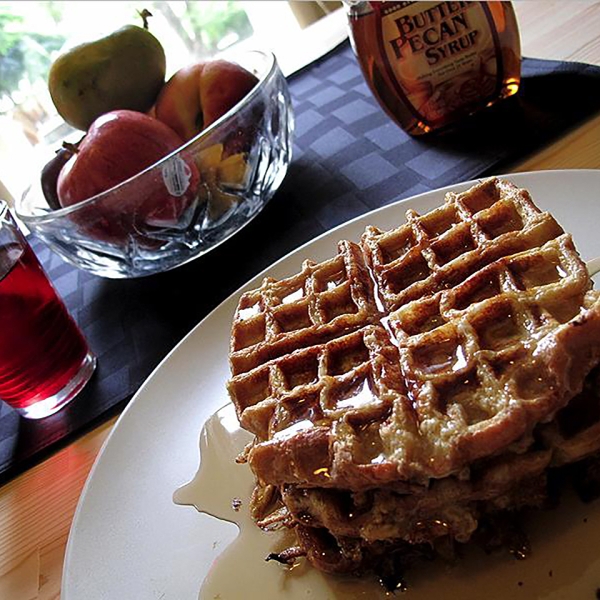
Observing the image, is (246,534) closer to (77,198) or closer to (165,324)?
(165,324)

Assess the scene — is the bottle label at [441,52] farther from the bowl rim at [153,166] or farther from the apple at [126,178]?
the apple at [126,178]

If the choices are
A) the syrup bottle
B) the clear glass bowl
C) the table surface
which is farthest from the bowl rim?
the table surface

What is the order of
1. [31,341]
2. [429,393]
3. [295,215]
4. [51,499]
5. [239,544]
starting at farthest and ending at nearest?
[295,215]
[31,341]
[51,499]
[239,544]
[429,393]

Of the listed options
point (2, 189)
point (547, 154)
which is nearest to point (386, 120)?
point (547, 154)

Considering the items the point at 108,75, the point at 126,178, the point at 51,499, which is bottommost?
the point at 51,499

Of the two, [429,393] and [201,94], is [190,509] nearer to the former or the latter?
[429,393]

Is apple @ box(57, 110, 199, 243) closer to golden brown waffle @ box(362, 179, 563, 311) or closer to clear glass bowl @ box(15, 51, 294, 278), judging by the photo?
clear glass bowl @ box(15, 51, 294, 278)

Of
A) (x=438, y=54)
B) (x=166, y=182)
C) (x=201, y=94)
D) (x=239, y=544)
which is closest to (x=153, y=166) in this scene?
(x=166, y=182)
